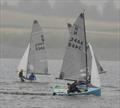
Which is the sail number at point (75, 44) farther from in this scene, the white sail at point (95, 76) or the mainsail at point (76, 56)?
the white sail at point (95, 76)

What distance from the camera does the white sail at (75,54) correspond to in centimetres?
6211

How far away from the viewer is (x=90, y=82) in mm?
64312

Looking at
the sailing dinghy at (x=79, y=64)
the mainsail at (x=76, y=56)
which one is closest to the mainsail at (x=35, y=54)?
the sailing dinghy at (x=79, y=64)

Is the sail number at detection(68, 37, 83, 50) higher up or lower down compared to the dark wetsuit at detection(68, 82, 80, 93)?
higher up

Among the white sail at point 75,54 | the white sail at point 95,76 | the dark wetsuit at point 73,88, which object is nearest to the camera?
the dark wetsuit at point 73,88

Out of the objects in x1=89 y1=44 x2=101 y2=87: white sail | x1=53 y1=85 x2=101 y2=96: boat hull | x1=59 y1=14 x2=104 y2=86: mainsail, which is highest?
x1=59 y1=14 x2=104 y2=86: mainsail

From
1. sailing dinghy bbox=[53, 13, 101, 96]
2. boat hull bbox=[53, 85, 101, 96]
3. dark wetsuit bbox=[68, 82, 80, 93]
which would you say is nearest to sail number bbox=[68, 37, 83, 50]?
sailing dinghy bbox=[53, 13, 101, 96]

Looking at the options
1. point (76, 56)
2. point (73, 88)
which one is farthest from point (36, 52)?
point (73, 88)

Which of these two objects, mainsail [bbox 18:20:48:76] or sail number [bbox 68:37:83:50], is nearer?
sail number [bbox 68:37:83:50]

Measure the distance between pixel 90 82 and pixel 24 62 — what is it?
24.0 metres

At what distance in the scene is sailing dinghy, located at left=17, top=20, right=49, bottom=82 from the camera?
8525 centimetres

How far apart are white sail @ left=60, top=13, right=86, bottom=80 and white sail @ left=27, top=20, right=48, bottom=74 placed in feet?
74.8

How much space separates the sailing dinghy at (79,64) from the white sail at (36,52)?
21.5 metres

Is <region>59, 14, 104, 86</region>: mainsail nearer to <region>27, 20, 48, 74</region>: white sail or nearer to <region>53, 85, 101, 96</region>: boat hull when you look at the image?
<region>53, 85, 101, 96</region>: boat hull
